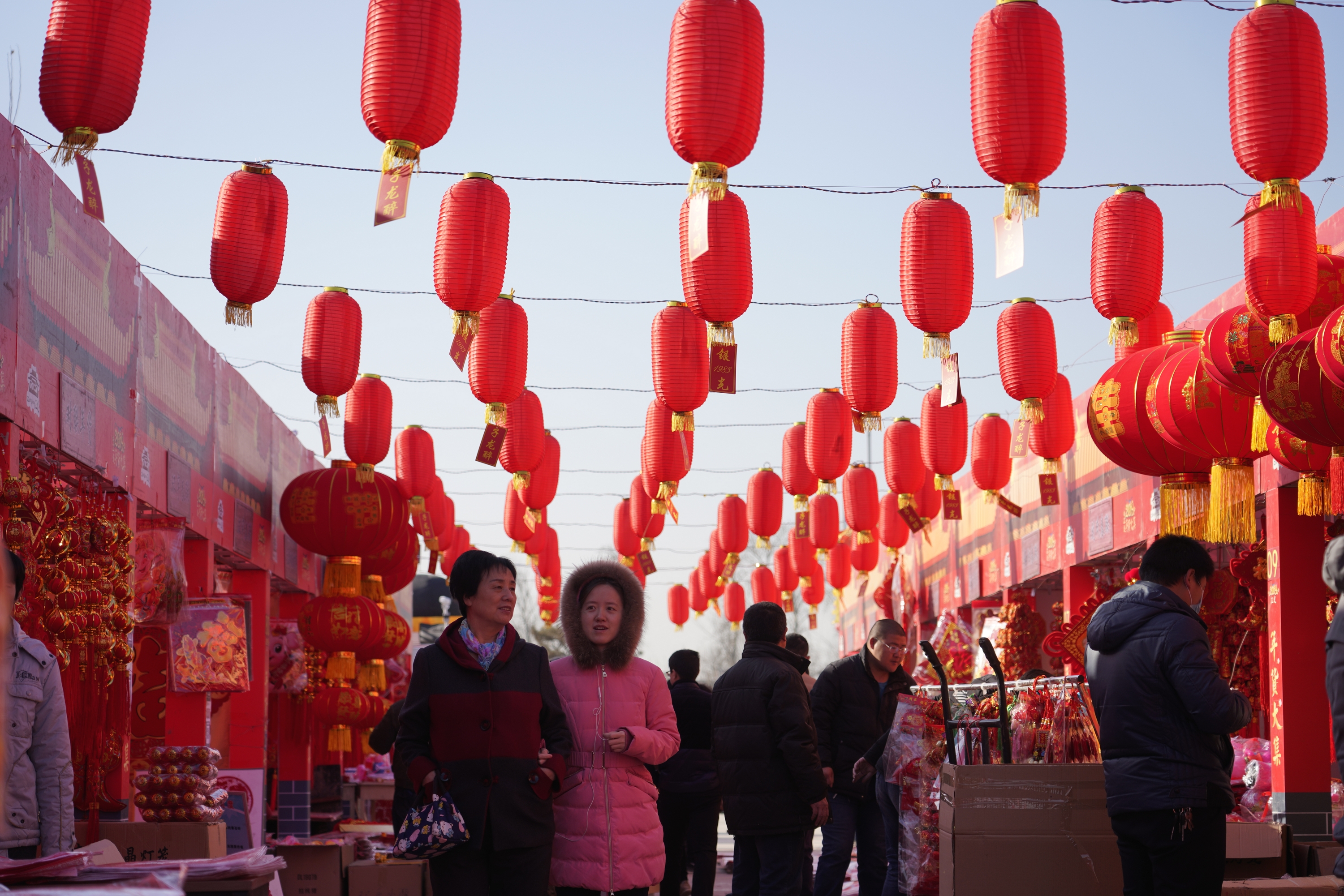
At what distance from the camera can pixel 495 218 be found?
838 cm

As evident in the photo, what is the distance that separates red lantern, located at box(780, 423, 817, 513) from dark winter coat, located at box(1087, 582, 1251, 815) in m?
10.1

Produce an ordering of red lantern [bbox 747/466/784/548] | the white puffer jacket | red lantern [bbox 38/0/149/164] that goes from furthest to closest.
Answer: red lantern [bbox 747/466/784/548] → red lantern [bbox 38/0/149/164] → the white puffer jacket

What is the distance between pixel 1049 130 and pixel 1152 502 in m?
5.31

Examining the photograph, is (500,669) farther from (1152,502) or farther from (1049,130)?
(1152,502)

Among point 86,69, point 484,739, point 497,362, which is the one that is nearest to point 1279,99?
point 484,739

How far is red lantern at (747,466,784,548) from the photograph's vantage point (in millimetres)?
16875

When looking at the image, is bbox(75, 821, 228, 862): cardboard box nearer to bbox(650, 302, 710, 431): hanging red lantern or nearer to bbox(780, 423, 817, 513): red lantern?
bbox(650, 302, 710, 431): hanging red lantern

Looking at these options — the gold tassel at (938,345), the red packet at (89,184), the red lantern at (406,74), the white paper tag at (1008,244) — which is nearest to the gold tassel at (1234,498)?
the gold tassel at (938,345)

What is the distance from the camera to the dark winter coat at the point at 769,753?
20.4 feet

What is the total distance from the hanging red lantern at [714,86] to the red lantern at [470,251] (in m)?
1.76

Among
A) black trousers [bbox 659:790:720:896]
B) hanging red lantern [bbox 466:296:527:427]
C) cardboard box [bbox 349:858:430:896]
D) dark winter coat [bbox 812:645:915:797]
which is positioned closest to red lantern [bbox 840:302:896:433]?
hanging red lantern [bbox 466:296:527:427]

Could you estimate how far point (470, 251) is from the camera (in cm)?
822

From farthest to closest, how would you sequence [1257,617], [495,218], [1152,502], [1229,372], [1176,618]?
[1152,502] < [1257,617] < [495,218] < [1229,372] < [1176,618]

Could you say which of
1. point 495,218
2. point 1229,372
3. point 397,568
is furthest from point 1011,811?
point 397,568
